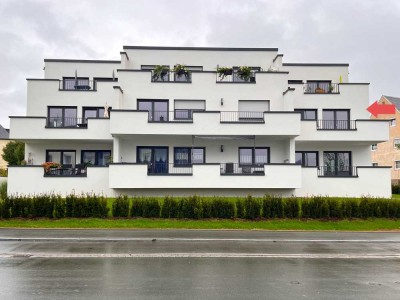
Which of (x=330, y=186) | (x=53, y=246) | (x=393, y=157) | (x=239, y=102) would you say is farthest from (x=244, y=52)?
(x=393, y=157)

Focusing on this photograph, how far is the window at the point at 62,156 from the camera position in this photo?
2936 cm

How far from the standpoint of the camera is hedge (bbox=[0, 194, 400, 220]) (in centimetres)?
1994

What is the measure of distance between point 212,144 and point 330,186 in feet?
26.0

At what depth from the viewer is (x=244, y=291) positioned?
762 cm

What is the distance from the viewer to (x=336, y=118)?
3055 centimetres

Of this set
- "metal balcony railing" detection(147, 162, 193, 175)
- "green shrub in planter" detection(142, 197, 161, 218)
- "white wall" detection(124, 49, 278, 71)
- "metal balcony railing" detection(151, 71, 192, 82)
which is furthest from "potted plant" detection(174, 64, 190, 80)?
"green shrub in planter" detection(142, 197, 161, 218)

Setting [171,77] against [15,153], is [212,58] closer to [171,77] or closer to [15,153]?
[171,77]

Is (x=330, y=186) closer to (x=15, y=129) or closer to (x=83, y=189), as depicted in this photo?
(x=83, y=189)

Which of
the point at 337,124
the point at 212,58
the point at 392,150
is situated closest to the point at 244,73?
the point at 212,58

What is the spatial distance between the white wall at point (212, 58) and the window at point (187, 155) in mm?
7012

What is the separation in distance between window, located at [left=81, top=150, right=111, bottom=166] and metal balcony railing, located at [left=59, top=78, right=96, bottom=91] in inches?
175

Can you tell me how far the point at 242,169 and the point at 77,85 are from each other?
43.0 feet

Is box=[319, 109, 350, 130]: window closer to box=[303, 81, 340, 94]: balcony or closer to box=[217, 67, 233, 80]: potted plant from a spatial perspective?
box=[303, 81, 340, 94]: balcony

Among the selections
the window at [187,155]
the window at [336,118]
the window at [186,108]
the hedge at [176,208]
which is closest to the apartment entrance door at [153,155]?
the window at [187,155]
